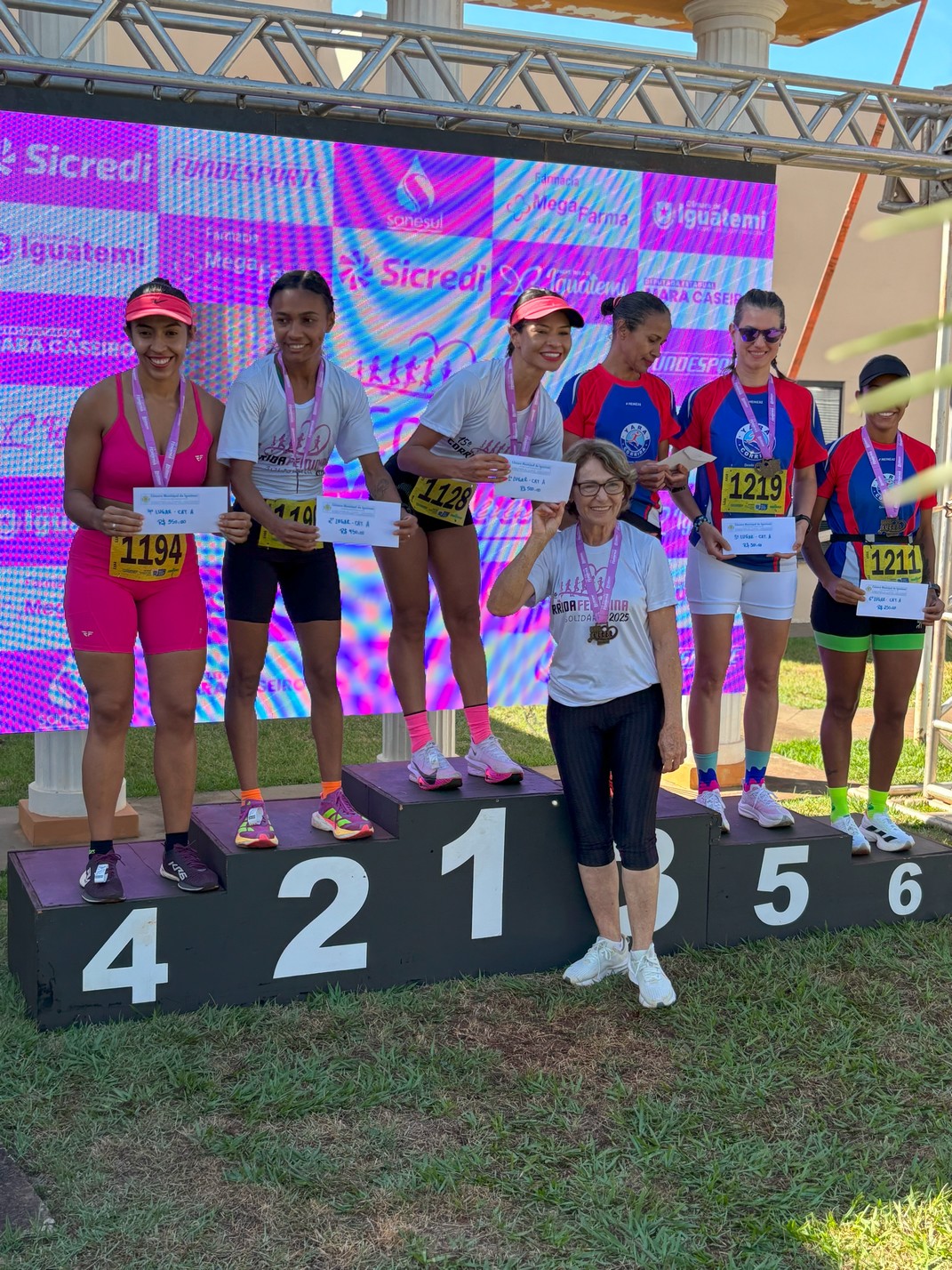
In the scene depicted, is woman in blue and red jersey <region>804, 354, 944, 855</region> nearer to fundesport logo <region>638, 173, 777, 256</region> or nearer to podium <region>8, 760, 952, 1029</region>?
podium <region>8, 760, 952, 1029</region>

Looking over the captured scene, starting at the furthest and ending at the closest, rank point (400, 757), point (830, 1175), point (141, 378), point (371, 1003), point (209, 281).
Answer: point (400, 757), point (209, 281), point (371, 1003), point (141, 378), point (830, 1175)

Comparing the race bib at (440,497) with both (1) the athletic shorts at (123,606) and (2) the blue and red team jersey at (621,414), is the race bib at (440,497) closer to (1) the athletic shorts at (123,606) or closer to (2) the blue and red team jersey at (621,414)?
(2) the blue and red team jersey at (621,414)

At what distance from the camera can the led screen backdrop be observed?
4.80 metres

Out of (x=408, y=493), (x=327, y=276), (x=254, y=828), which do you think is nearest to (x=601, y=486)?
(x=408, y=493)

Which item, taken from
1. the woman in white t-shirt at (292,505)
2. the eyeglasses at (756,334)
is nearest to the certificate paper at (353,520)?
the woman in white t-shirt at (292,505)

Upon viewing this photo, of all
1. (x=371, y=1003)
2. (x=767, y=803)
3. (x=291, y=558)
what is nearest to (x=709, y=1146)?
(x=371, y=1003)

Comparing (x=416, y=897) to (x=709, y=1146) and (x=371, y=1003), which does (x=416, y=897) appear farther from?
(x=709, y=1146)

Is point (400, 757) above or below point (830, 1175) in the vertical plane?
above

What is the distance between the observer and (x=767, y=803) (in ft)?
14.1

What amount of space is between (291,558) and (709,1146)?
1912 mm

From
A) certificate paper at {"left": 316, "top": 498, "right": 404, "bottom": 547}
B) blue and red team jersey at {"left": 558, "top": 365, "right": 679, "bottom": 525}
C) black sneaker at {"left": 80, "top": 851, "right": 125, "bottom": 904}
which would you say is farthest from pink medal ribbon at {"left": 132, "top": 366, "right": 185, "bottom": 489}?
blue and red team jersey at {"left": 558, "top": 365, "right": 679, "bottom": 525}

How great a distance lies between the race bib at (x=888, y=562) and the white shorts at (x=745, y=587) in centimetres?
30

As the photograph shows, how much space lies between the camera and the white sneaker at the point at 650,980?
363 centimetres

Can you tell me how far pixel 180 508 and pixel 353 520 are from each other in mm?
498
